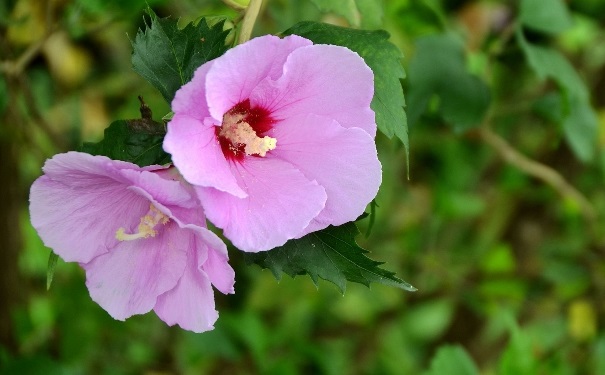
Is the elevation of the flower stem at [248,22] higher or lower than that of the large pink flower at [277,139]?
higher

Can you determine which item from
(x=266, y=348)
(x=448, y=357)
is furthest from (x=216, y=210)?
(x=266, y=348)

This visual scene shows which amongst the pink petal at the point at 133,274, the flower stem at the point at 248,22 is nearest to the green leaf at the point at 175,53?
the flower stem at the point at 248,22

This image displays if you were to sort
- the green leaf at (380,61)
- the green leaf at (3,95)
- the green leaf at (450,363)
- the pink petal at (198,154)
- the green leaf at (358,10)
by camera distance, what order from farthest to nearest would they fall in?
the green leaf at (450,363) → the green leaf at (3,95) → the green leaf at (358,10) → the green leaf at (380,61) → the pink petal at (198,154)

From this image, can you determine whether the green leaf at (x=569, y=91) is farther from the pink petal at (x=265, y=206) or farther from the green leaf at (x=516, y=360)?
the pink petal at (x=265, y=206)

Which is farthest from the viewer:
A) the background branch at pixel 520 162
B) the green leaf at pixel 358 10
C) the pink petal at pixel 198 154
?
the background branch at pixel 520 162

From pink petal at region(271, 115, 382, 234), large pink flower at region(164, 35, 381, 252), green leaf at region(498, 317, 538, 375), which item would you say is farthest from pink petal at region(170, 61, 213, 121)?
green leaf at region(498, 317, 538, 375)

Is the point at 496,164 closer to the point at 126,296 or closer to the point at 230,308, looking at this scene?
the point at 230,308

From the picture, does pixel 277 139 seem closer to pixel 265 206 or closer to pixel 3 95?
pixel 265 206
